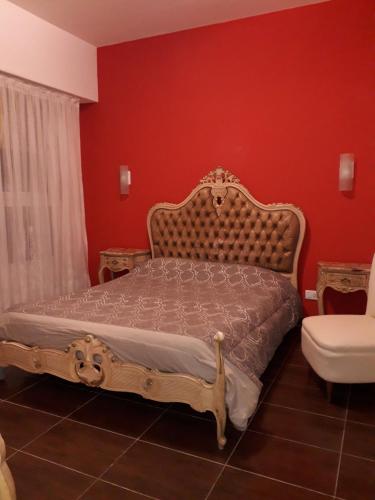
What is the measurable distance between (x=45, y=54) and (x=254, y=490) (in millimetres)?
4047

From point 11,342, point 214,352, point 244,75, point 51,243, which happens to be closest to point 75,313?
point 11,342

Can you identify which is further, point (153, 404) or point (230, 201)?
point (230, 201)

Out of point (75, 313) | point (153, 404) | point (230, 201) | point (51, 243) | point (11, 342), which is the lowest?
point (153, 404)

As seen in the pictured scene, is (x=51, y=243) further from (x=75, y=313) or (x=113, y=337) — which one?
(x=113, y=337)

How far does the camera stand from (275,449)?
2021 mm

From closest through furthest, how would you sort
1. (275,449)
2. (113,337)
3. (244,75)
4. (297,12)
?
(275,449) < (113,337) < (297,12) < (244,75)

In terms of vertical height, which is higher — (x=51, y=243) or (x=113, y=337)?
(x=51, y=243)

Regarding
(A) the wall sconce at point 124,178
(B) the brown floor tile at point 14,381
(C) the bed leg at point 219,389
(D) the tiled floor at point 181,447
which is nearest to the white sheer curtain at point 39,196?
(A) the wall sconce at point 124,178

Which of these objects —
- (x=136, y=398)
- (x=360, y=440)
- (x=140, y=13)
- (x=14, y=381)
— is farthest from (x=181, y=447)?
(x=140, y=13)

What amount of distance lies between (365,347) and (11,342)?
2.27 meters

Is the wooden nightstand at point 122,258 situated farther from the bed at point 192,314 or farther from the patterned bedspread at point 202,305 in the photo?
the patterned bedspread at point 202,305

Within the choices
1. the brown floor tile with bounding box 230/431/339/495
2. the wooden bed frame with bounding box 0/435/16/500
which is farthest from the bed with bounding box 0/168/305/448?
the wooden bed frame with bounding box 0/435/16/500

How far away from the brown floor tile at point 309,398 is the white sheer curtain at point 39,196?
257 centimetres

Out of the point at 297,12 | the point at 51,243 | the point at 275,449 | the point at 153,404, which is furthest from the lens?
the point at 51,243
